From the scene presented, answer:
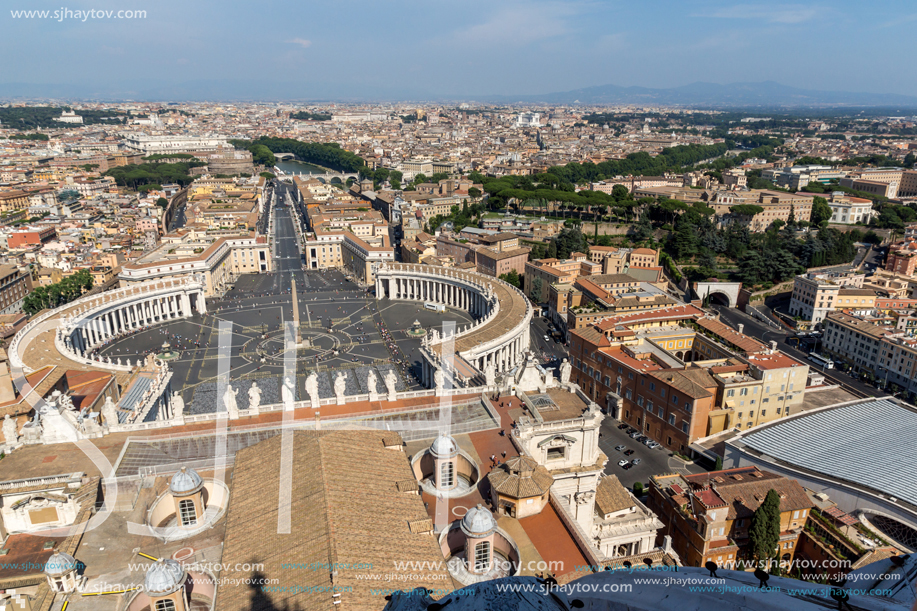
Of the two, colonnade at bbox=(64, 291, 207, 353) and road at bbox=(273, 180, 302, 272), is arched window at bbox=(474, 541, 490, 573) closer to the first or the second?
colonnade at bbox=(64, 291, 207, 353)

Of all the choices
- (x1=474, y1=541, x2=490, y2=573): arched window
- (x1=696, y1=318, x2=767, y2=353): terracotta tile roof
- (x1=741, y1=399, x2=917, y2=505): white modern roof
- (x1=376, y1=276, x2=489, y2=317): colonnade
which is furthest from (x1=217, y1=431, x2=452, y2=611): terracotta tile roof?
(x1=376, y1=276, x2=489, y2=317): colonnade

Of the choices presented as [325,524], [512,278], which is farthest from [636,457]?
[512,278]

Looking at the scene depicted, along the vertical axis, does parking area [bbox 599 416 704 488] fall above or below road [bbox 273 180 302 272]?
below

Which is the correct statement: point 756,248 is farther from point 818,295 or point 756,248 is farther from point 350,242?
point 350,242

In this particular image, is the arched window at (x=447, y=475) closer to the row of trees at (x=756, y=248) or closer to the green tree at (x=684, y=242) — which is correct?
the row of trees at (x=756, y=248)

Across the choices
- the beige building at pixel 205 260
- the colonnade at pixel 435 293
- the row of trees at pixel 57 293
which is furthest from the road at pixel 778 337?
the row of trees at pixel 57 293
